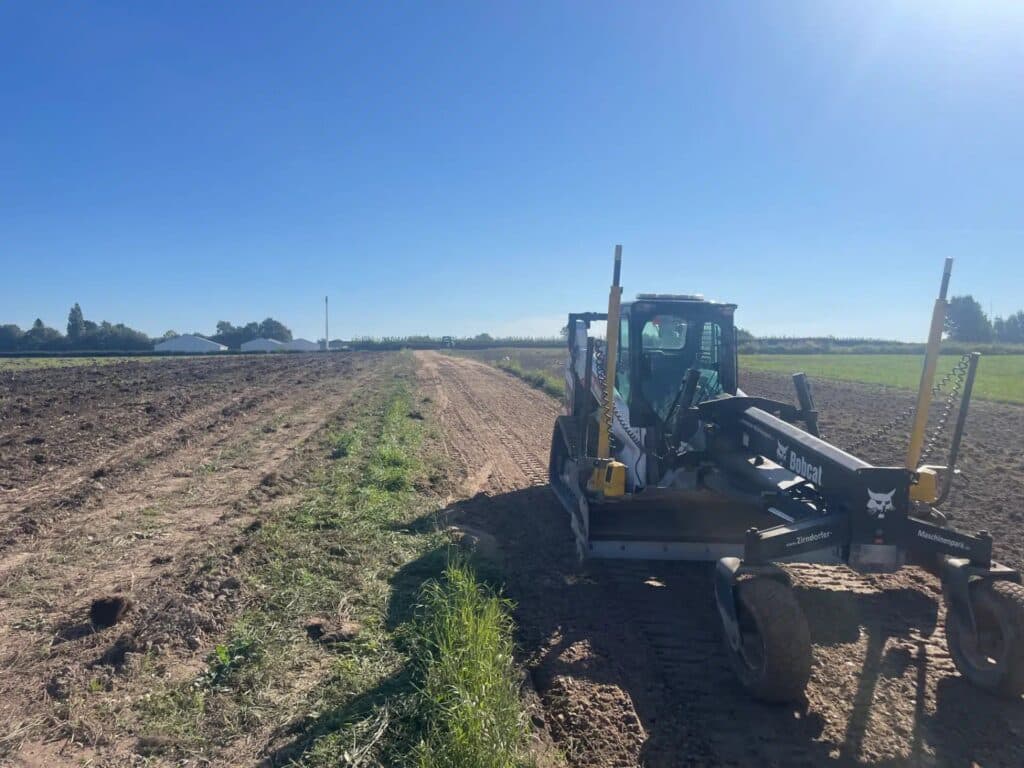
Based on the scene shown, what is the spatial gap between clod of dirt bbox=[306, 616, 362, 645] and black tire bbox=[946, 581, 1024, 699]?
13.7 feet

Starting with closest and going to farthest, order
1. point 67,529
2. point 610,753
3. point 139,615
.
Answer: point 610,753
point 139,615
point 67,529

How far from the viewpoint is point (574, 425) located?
30.4ft

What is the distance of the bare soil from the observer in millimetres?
4312

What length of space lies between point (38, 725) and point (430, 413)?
47.7ft

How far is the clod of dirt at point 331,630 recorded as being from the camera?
495 cm

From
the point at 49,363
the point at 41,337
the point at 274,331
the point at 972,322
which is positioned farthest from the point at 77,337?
the point at 972,322

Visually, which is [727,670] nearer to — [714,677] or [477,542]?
[714,677]

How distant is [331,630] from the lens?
5.07m

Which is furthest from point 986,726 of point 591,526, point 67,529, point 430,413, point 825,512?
point 430,413

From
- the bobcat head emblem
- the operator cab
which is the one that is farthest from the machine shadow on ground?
the operator cab

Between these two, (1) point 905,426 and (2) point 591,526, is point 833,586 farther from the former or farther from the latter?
(1) point 905,426

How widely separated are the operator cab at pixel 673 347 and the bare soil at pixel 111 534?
435cm

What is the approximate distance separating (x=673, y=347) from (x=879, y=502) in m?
3.23

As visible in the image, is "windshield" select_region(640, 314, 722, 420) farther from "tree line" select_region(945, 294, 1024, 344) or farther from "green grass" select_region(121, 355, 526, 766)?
"tree line" select_region(945, 294, 1024, 344)
